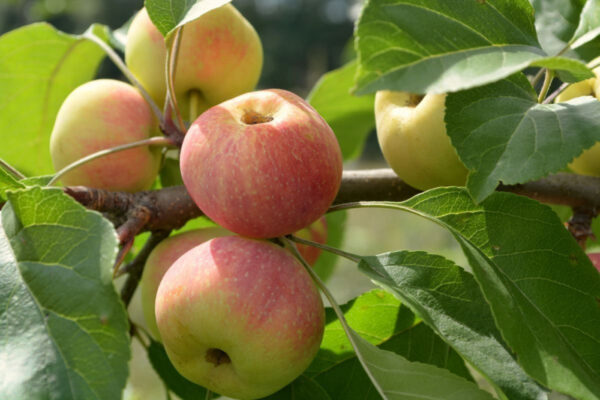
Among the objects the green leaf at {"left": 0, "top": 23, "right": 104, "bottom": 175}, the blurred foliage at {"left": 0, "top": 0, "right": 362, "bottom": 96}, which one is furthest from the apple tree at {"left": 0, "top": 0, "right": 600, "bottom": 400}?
the blurred foliage at {"left": 0, "top": 0, "right": 362, "bottom": 96}

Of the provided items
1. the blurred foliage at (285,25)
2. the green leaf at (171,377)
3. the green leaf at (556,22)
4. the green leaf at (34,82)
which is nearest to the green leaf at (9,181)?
the green leaf at (171,377)

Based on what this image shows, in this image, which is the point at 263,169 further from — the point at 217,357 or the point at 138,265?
the point at 138,265

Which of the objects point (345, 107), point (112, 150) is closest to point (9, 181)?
point (112, 150)

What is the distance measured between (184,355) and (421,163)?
28cm

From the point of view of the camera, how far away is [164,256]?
0.63 m

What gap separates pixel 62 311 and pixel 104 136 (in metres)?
0.30

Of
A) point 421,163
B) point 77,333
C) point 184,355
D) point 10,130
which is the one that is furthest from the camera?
point 10,130

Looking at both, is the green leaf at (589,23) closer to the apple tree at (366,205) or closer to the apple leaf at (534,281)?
the apple tree at (366,205)

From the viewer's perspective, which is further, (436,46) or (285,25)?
(285,25)

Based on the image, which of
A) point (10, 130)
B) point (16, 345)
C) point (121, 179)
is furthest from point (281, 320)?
point (10, 130)

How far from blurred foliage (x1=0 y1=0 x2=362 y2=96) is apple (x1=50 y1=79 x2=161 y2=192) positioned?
16.1 meters

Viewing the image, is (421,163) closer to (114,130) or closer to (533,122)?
(533,122)

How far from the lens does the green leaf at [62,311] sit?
407 millimetres

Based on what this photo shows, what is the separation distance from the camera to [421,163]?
2.08 ft
